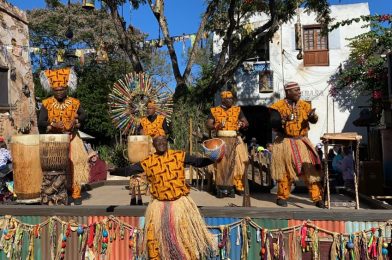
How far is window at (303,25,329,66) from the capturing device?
17312 millimetres

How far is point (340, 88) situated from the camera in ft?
53.2

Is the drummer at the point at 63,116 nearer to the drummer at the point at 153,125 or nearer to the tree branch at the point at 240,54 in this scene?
the drummer at the point at 153,125

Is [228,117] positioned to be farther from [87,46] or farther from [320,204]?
[87,46]

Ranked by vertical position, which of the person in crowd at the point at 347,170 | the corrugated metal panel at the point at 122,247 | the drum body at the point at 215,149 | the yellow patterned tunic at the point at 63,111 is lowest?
the corrugated metal panel at the point at 122,247

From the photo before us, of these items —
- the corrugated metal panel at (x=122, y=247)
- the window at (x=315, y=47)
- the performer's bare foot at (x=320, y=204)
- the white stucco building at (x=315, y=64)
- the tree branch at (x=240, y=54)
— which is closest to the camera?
the corrugated metal panel at (x=122, y=247)

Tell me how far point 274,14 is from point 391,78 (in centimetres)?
580

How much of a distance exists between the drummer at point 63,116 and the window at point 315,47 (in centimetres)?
1336

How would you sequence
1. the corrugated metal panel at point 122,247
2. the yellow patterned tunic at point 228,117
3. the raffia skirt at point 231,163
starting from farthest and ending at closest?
the yellow patterned tunic at point 228,117, the raffia skirt at point 231,163, the corrugated metal panel at point 122,247

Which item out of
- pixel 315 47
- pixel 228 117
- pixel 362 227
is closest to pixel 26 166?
pixel 228 117

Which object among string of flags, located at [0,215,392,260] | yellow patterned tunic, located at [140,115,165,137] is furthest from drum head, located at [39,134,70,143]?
yellow patterned tunic, located at [140,115,165,137]

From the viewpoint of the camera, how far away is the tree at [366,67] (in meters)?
11.0

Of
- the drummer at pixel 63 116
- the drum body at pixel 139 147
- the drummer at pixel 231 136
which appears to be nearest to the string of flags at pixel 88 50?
the drum body at pixel 139 147

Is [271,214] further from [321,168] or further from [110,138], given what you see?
[110,138]

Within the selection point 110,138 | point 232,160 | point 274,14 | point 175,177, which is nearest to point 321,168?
point 232,160
